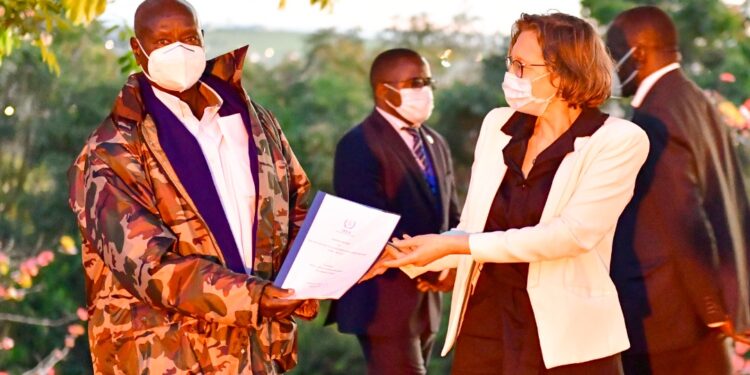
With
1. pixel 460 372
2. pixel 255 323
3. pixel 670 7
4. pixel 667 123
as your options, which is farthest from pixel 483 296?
pixel 670 7

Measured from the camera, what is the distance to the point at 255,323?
14.7 ft

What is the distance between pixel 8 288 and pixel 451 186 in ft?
11.3

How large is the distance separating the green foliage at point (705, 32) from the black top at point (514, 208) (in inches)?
270

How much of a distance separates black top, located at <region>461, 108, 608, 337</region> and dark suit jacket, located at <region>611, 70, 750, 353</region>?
1260 millimetres

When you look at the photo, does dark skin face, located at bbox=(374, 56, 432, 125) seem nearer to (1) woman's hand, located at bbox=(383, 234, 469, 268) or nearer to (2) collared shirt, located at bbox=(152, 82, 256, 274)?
(1) woman's hand, located at bbox=(383, 234, 469, 268)

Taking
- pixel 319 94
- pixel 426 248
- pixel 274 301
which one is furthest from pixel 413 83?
pixel 319 94

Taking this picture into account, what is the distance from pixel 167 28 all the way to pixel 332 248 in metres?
0.88

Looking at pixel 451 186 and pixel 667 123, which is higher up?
pixel 667 123

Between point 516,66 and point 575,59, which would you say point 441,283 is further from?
point 575,59

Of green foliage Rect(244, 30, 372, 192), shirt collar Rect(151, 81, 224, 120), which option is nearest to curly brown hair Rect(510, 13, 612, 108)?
shirt collar Rect(151, 81, 224, 120)

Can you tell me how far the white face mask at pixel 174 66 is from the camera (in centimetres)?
468

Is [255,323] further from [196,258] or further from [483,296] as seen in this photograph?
[483,296]

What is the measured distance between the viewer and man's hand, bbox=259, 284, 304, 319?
446cm

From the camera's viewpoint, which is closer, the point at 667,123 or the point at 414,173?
the point at 667,123
